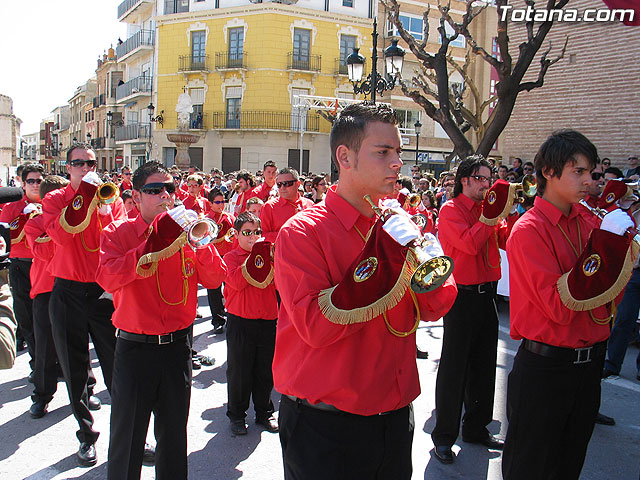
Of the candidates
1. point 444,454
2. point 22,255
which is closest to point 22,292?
point 22,255

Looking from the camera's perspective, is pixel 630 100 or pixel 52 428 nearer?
pixel 52 428

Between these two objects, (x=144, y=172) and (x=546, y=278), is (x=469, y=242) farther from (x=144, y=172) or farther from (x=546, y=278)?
(x=144, y=172)

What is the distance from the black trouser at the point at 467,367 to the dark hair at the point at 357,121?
8.24 ft

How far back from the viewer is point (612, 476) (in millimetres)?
4195

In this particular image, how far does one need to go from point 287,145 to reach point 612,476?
101ft

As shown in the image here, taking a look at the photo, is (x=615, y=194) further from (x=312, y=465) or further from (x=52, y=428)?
(x=52, y=428)

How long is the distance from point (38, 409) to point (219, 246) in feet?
10.6

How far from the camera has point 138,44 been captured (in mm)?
39344

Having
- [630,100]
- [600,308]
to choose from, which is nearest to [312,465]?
[600,308]

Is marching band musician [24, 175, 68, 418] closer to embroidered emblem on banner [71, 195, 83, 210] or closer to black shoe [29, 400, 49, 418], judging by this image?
black shoe [29, 400, 49, 418]

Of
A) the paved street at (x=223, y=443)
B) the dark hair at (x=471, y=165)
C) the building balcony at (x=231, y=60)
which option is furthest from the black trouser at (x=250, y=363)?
the building balcony at (x=231, y=60)

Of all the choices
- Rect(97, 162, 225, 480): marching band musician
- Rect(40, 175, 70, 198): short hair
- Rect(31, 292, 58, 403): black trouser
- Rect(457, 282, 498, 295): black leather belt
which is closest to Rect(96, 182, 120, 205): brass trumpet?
Rect(97, 162, 225, 480): marching band musician

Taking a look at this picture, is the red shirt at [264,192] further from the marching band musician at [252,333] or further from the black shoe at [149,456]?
the black shoe at [149,456]

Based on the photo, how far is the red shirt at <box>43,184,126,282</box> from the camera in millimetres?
4805
